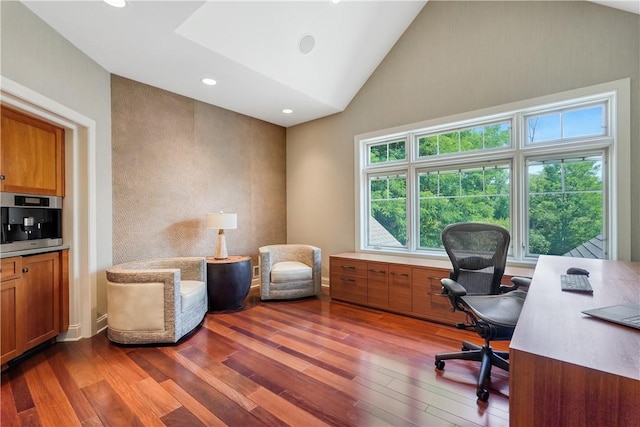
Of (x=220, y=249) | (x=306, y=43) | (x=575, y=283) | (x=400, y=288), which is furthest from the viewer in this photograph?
(x=220, y=249)

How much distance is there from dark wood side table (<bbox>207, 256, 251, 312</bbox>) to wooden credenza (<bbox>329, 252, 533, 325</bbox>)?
126cm

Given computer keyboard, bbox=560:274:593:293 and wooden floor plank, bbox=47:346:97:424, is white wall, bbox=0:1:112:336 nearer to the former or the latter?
wooden floor plank, bbox=47:346:97:424

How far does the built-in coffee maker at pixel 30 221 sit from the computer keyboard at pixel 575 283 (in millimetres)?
3710

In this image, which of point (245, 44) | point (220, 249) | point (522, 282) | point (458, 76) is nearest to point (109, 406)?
point (220, 249)

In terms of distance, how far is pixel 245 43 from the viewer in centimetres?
291

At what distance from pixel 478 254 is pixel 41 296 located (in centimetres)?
370

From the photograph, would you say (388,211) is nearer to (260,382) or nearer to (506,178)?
(506,178)

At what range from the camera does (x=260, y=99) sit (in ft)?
13.0

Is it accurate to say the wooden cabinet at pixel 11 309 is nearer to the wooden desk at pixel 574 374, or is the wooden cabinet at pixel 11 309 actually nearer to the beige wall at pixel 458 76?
A: the wooden desk at pixel 574 374

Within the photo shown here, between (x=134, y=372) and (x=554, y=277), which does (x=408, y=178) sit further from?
(x=134, y=372)

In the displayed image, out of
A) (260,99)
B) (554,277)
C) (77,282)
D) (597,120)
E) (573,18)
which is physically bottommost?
(77,282)

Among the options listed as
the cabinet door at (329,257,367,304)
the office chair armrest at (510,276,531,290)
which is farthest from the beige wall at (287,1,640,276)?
the office chair armrest at (510,276,531,290)

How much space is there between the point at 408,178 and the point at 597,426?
3.53 metres

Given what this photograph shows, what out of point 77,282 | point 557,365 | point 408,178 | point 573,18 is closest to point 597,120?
point 573,18
